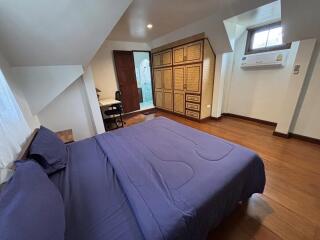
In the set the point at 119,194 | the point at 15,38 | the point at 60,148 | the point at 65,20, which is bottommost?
the point at 119,194

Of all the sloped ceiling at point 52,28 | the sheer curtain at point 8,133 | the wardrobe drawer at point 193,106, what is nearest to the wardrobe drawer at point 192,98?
the wardrobe drawer at point 193,106

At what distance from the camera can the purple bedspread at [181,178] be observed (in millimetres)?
768

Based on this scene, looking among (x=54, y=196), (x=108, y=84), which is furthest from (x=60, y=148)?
(x=108, y=84)

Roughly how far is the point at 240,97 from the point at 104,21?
3.46 m

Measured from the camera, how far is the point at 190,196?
87cm

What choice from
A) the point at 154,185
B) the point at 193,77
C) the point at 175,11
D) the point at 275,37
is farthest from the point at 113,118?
the point at 275,37

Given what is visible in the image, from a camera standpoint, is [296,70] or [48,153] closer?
[48,153]

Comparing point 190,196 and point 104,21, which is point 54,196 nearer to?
point 190,196

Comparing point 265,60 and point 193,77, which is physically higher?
point 265,60

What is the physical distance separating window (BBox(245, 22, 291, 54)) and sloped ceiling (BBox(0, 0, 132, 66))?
2.99 meters

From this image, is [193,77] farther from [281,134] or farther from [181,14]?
[281,134]

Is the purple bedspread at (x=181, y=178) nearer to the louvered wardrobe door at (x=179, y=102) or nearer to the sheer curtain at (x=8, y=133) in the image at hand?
the sheer curtain at (x=8, y=133)

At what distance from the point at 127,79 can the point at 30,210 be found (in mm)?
4172

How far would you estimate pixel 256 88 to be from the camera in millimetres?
3215
